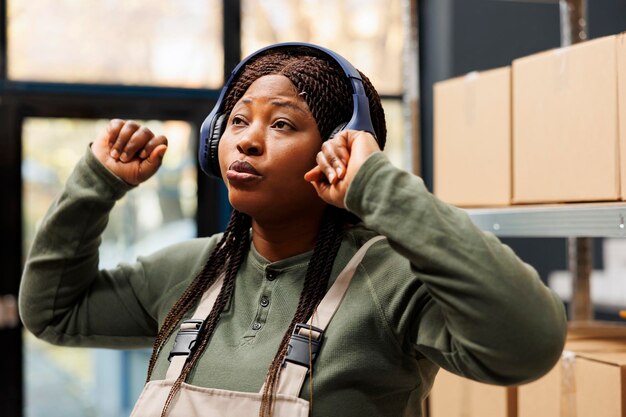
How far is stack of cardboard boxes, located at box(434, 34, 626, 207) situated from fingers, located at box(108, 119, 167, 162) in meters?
0.79

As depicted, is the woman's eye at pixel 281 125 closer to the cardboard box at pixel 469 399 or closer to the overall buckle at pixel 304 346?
the overall buckle at pixel 304 346

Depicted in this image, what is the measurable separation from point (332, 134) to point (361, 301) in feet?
0.84

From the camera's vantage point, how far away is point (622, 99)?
1380mm

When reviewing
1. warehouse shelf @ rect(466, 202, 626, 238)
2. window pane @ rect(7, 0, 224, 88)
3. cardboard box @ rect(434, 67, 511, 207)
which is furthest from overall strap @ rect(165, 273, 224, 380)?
window pane @ rect(7, 0, 224, 88)

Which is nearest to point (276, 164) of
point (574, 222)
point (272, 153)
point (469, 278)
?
point (272, 153)

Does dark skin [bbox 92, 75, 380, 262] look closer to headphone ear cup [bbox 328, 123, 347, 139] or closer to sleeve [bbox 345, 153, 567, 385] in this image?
headphone ear cup [bbox 328, 123, 347, 139]

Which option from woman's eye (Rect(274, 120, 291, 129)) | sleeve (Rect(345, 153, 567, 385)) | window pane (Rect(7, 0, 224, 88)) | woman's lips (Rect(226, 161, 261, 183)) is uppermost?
window pane (Rect(7, 0, 224, 88))

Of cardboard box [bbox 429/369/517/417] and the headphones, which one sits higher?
the headphones

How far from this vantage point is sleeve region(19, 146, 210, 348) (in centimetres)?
129

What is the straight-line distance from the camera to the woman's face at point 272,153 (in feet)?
3.69

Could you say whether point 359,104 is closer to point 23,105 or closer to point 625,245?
point 625,245

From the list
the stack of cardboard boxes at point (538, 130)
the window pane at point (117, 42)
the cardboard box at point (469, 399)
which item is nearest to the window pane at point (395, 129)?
the window pane at point (117, 42)

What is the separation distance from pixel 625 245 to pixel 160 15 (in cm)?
233

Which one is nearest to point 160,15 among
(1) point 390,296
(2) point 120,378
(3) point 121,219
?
(3) point 121,219
